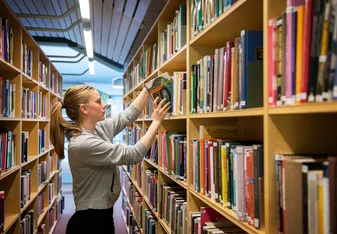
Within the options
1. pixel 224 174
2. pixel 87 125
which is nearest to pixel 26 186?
pixel 87 125

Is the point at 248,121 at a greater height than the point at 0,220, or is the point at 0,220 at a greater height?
→ the point at 248,121

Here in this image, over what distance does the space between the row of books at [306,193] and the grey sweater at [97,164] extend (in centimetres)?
110

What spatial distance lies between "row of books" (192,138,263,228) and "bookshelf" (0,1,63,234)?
1485 millimetres

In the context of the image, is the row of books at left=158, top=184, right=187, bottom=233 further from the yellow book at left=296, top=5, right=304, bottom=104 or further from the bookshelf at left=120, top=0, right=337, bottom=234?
the yellow book at left=296, top=5, right=304, bottom=104

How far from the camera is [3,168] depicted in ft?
8.17

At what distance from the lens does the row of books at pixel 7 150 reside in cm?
250

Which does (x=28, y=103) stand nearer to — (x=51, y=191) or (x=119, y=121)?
(x=119, y=121)

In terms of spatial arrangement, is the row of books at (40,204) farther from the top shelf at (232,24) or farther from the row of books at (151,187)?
the top shelf at (232,24)

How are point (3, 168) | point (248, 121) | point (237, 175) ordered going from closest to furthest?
point (237, 175) → point (248, 121) → point (3, 168)

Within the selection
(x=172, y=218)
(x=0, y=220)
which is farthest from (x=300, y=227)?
(x=0, y=220)

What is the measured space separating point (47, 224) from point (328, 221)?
14.2ft

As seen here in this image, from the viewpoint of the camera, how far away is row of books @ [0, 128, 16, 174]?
2.50m

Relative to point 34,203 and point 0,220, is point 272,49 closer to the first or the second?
point 0,220

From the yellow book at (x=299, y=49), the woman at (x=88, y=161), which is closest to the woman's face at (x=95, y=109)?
the woman at (x=88, y=161)
